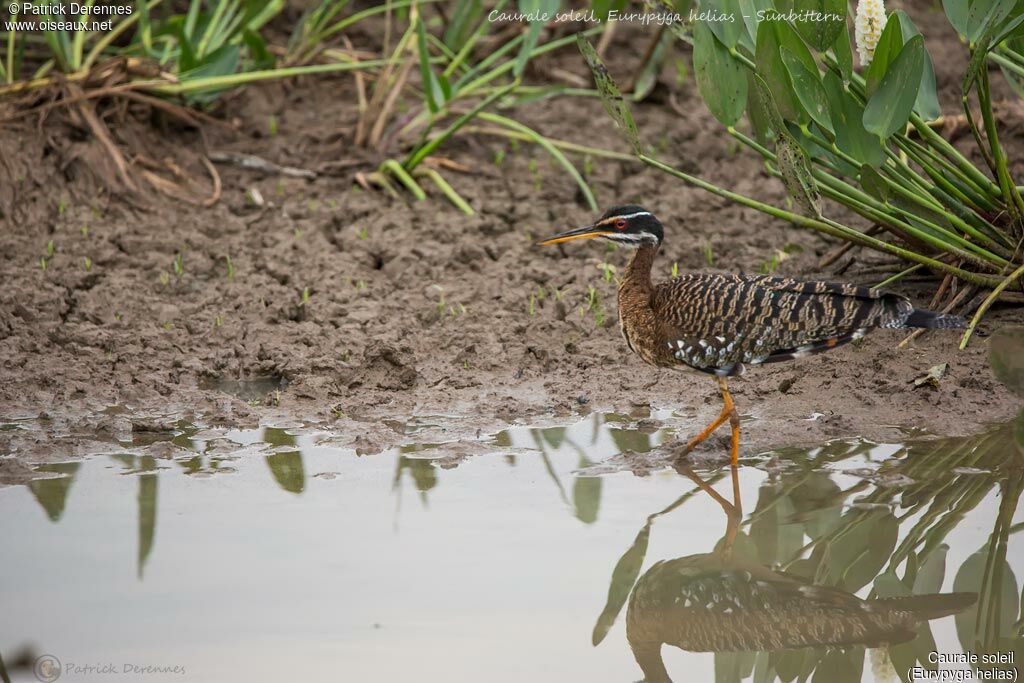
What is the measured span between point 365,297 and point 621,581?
10.9ft

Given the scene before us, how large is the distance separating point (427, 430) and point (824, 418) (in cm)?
200

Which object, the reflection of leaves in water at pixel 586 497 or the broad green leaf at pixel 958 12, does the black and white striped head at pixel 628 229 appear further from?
the broad green leaf at pixel 958 12

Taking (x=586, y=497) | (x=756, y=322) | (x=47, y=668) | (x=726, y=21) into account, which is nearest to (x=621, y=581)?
(x=586, y=497)

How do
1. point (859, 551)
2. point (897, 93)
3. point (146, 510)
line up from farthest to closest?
point (897, 93) < point (146, 510) < point (859, 551)

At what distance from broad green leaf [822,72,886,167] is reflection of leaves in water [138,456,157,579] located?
364 centimetres

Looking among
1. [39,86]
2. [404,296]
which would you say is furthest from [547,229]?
[39,86]

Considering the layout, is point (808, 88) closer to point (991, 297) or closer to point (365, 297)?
point (991, 297)

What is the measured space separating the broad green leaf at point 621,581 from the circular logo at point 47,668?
1.73m

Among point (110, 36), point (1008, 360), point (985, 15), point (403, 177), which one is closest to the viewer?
point (985, 15)

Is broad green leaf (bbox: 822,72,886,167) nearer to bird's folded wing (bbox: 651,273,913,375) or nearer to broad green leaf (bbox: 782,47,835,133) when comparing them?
broad green leaf (bbox: 782,47,835,133)

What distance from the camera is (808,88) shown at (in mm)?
5711

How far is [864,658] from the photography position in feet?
12.7

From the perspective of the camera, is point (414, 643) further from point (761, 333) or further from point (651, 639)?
point (761, 333)

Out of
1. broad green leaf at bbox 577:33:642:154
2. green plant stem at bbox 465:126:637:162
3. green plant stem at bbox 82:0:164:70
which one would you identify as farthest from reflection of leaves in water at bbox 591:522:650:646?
green plant stem at bbox 82:0:164:70
